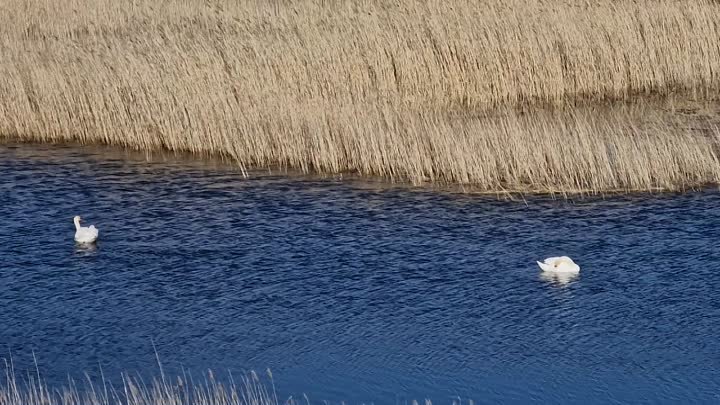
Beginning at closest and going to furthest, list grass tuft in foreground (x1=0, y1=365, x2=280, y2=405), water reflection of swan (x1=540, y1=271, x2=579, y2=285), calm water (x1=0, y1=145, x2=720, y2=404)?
grass tuft in foreground (x1=0, y1=365, x2=280, y2=405)
calm water (x1=0, y1=145, x2=720, y2=404)
water reflection of swan (x1=540, y1=271, x2=579, y2=285)

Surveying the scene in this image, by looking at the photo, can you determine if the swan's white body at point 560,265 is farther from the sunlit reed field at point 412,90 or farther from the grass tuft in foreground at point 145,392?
the grass tuft in foreground at point 145,392

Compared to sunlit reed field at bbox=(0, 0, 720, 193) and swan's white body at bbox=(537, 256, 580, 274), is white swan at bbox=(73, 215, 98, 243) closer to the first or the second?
sunlit reed field at bbox=(0, 0, 720, 193)

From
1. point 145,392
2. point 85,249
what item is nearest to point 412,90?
point 85,249

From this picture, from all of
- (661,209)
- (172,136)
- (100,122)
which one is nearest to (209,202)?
(172,136)

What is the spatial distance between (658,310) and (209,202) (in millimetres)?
5320

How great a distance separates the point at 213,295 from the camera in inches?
378

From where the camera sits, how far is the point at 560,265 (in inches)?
377

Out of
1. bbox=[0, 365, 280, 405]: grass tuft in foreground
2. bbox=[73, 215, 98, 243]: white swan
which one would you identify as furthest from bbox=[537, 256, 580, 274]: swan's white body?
A: bbox=[73, 215, 98, 243]: white swan

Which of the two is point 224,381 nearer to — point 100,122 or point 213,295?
point 213,295

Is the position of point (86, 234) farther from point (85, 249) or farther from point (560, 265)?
point (560, 265)

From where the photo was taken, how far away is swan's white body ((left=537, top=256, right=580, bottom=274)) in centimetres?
959

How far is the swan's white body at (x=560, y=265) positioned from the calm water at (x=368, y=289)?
0.43ft

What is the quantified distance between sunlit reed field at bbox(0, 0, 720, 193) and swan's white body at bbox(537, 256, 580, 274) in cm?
251

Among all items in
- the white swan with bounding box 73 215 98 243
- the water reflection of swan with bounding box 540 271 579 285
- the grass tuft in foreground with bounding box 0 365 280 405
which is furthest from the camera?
the white swan with bounding box 73 215 98 243
